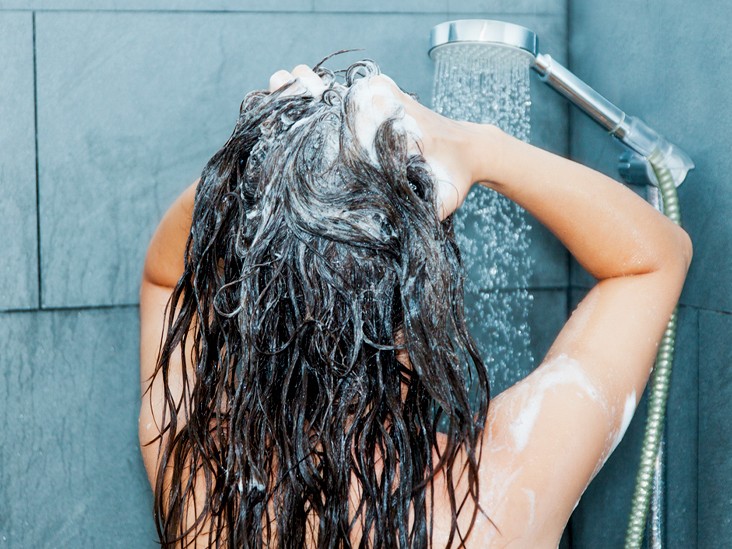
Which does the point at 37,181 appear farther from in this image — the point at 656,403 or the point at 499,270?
the point at 656,403

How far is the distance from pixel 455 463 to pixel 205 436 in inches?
10.0

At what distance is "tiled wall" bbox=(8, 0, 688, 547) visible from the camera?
1193 millimetres

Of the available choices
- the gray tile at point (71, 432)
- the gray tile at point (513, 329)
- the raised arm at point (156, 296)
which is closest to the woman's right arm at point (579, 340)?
the raised arm at point (156, 296)

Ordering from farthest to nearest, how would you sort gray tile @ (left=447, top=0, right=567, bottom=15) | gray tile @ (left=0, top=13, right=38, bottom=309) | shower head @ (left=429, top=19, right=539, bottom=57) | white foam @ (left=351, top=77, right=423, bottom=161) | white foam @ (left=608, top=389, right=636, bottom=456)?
gray tile @ (left=447, top=0, right=567, bottom=15) → gray tile @ (left=0, top=13, right=38, bottom=309) → shower head @ (left=429, top=19, right=539, bottom=57) → white foam @ (left=608, top=389, right=636, bottom=456) → white foam @ (left=351, top=77, right=423, bottom=161)

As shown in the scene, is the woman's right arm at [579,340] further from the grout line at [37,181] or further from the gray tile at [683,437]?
the grout line at [37,181]

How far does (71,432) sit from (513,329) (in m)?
0.78

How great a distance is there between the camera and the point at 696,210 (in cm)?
103

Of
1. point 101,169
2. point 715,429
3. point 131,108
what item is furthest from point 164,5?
point 715,429

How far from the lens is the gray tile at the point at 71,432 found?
4.10 feet

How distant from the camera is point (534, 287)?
1396 millimetres

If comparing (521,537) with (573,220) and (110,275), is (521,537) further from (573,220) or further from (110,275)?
(110,275)

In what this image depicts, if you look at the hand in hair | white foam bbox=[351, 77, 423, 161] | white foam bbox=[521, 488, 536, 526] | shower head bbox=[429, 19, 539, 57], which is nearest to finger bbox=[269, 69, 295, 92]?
the hand in hair

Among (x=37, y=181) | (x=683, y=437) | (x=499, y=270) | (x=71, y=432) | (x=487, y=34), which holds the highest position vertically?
(x=487, y=34)

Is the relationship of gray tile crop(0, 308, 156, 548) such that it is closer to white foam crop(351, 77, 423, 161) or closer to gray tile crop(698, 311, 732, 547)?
white foam crop(351, 77, 423, 161)
